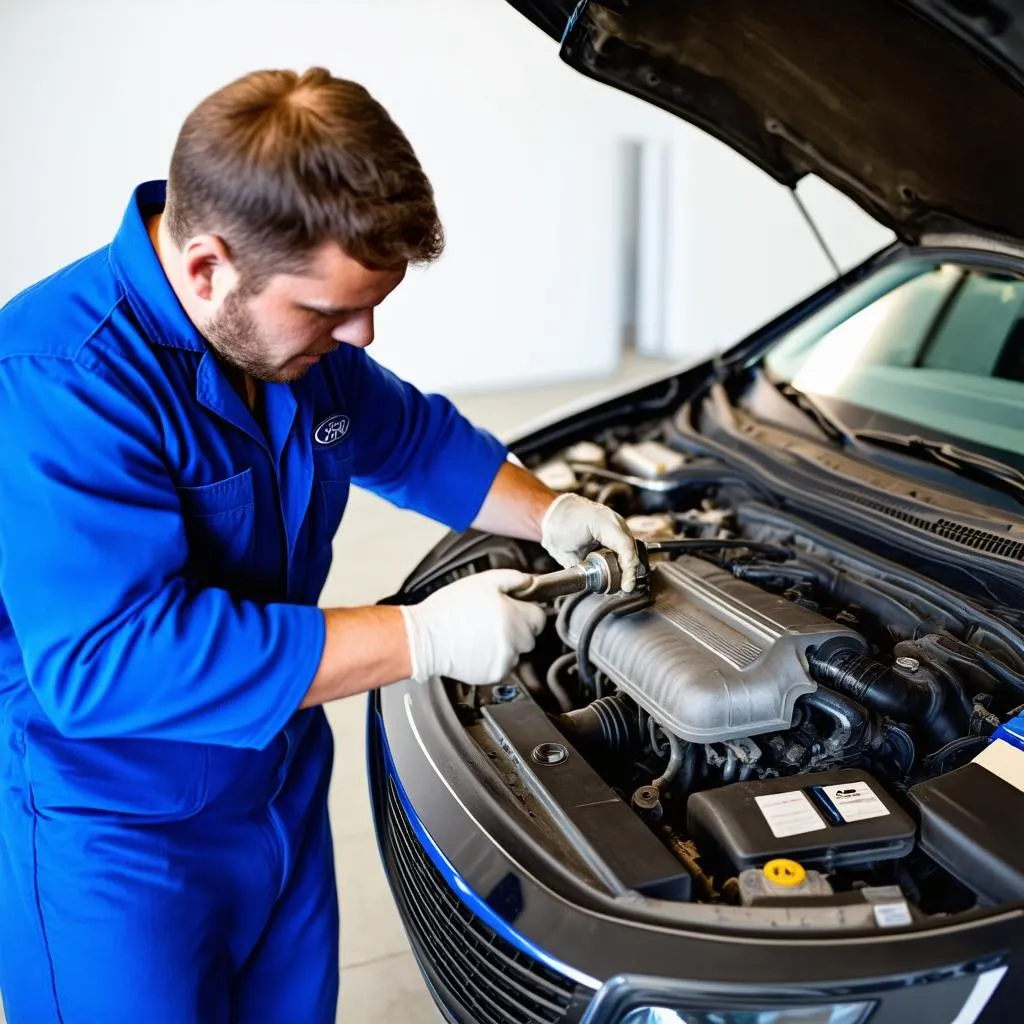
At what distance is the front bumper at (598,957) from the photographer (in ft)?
3.20

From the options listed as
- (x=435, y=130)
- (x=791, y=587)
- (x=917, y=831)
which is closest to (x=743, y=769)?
(x=917, y=831)

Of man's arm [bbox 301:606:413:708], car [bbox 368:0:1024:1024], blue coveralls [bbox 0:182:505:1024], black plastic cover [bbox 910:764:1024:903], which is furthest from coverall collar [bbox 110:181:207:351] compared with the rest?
black plastic cover [bbox 910:764:1024:903]

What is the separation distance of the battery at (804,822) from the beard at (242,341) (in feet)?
2.51

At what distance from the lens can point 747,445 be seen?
2.08 meters

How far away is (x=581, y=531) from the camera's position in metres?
1.64

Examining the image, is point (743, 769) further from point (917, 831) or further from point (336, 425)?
point (336, 425)

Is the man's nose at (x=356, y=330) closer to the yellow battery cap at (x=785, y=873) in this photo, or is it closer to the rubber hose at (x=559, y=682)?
the rubber hose at (x=559, y=682)

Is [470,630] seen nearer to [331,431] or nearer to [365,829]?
[331,431]

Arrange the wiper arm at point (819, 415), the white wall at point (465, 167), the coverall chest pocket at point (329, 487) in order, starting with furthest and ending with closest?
the white wall at point (465, 167)
the wiper arm at point (819, 415)
the coverall chest pocket at point (329, 487)

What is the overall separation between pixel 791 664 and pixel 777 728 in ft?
0.30

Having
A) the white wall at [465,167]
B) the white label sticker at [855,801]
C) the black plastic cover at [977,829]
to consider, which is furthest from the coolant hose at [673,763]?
the white wall at [465,167]

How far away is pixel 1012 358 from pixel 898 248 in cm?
42

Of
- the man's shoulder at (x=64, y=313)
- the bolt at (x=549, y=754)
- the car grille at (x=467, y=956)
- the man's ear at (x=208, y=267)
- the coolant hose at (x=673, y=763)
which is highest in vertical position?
the man's ear at (x=208, y=267)

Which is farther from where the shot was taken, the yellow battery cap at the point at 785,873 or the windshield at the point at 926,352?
the windshield at the point at 926,352
